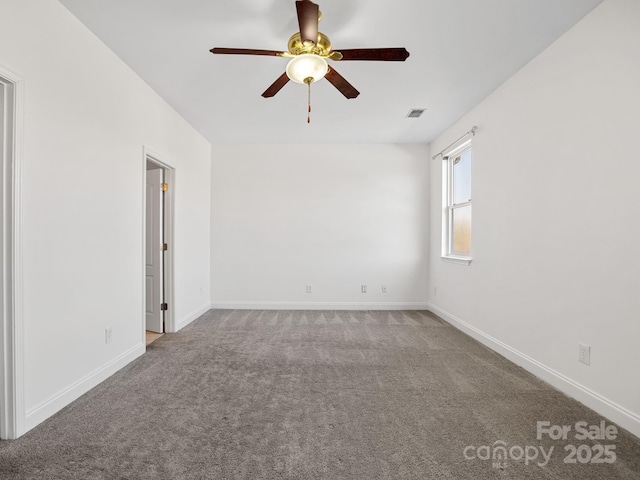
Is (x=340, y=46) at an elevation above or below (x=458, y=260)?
above

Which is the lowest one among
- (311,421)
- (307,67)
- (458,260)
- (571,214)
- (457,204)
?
(311,421)

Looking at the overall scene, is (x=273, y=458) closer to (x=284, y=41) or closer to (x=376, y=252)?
(x=284, y=41)

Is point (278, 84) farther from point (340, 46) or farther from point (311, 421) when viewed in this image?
point (311, 421)

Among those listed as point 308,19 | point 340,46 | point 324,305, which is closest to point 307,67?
point 308,19

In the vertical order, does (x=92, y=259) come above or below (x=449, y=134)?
below

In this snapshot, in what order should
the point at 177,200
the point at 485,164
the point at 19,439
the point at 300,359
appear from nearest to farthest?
the point at 19,439, the point at 300,359, the point at 485,164, the point at 177,200

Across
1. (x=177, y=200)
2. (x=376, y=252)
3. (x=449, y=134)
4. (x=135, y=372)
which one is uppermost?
(x=449, y=134)

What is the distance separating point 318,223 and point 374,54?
11.0 ft

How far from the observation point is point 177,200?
396 cm

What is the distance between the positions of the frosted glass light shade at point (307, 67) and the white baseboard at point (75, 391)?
8.59ft

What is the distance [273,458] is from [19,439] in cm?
145

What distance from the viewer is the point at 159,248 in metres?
3.81

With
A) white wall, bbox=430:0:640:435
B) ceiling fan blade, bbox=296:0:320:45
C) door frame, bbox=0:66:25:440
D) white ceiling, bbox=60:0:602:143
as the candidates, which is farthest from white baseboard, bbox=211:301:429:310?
ceiling fan blade, bbox=296:0:320:45

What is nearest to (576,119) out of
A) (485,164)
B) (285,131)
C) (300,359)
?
(485,164)
